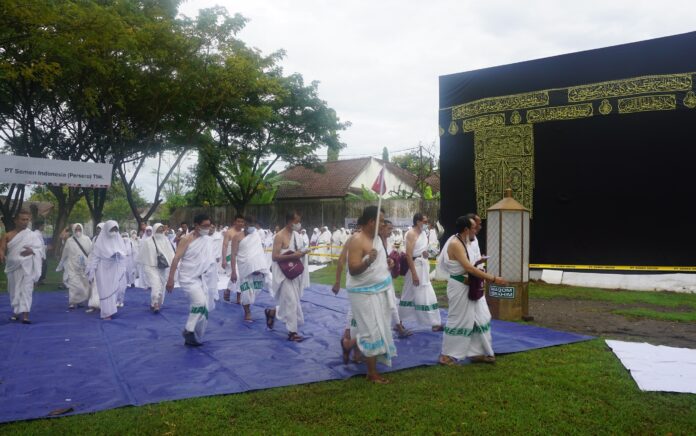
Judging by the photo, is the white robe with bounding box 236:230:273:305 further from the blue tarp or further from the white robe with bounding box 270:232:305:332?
the white robe with bounding box 270:232:305:332

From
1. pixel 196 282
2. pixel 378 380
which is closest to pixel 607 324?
pixel 378 380

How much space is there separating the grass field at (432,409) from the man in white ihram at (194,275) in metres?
2.18

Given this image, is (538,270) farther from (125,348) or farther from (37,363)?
(37,363)

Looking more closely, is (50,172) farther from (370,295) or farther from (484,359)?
(484,359)

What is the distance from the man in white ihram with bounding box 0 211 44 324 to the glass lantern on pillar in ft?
24.9

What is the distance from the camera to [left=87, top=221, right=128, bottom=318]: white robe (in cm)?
905

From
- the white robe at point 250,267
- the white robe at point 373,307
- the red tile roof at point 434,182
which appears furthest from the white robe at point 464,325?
the red tile roof at point 434,182

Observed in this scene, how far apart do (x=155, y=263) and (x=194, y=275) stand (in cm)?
386

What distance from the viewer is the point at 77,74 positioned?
42.3ft

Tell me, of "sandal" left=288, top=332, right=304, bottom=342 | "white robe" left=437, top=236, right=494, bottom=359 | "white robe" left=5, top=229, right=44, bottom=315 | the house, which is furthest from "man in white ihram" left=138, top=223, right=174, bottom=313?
the house

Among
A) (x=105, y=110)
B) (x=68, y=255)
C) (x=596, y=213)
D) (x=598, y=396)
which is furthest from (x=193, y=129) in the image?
(x=598, y=396)

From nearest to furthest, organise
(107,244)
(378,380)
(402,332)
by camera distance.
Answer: (378,380), (402,332), (107,244)

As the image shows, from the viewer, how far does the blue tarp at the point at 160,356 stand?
15.8 ft

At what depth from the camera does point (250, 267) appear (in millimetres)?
8664
